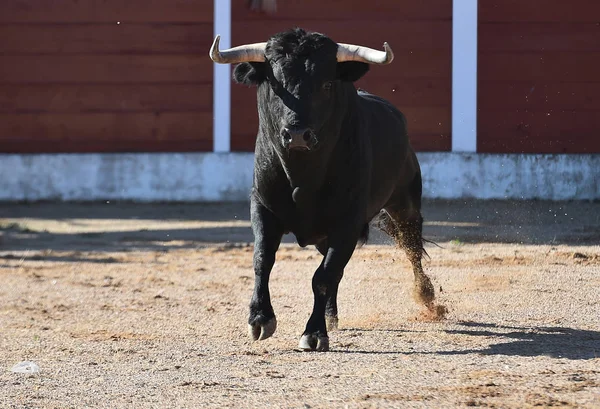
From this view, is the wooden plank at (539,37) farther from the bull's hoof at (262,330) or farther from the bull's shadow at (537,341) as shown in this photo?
the bull's hoof at (262,330)

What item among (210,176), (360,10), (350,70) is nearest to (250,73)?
(350,70)

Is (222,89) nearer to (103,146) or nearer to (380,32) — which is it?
(103,146)

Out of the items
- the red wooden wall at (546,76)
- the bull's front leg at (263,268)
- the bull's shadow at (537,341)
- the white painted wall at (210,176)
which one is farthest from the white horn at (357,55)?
the red wooden wall at (546,76)

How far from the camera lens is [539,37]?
506 inches

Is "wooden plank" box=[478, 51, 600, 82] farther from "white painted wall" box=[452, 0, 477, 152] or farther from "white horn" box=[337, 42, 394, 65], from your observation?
"white horn" box=[337, 42, 394, 65]

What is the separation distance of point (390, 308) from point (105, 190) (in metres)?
6.72

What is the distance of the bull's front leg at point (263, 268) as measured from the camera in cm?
521

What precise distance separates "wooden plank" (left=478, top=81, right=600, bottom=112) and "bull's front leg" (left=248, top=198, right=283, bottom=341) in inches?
303

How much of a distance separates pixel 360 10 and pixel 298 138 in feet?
26.6

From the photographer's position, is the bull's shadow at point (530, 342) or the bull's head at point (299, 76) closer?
the bull's shadow at point (530, 342)

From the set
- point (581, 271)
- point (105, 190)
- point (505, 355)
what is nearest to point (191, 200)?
point (105, 190)

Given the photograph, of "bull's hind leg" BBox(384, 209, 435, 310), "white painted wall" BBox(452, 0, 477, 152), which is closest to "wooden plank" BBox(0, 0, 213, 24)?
"white painted wall" BBox(452, 0, 477, 152)

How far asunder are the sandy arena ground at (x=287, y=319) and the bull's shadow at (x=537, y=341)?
0.01 meters

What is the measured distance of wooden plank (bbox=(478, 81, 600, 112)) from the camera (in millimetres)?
12844
